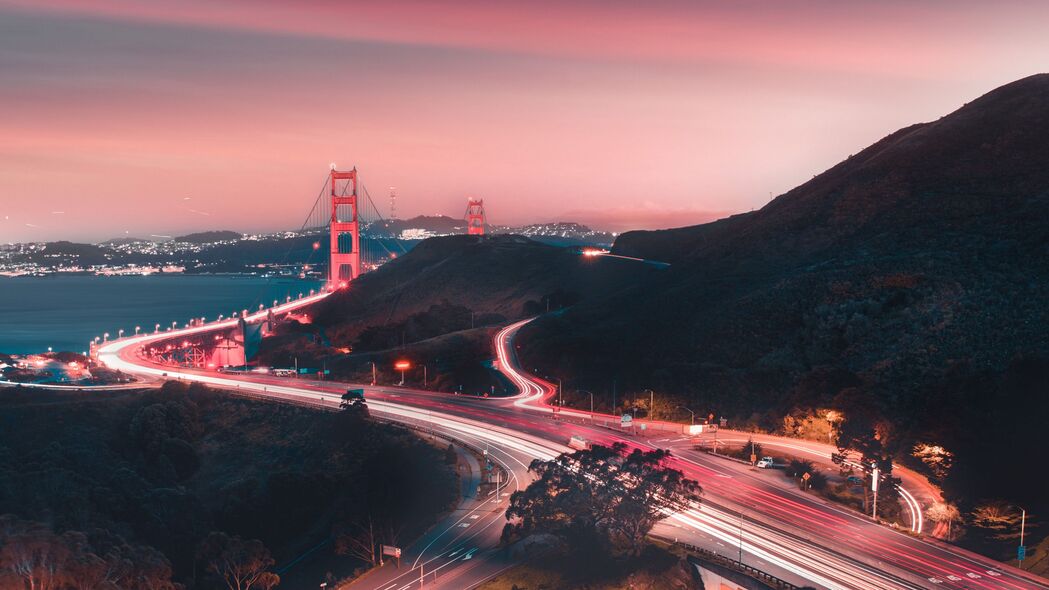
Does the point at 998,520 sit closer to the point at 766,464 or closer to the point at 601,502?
the point at 766,464

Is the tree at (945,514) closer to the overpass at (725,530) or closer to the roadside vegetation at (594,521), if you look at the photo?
the overpass at (725,530)

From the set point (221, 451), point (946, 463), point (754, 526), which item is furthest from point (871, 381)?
point (221, 451)

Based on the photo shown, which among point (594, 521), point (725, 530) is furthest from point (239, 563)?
point (725, 530)

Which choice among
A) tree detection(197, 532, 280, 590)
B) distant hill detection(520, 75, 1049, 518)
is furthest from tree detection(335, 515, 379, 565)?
distant hill detection(520, 75, 1049, 518)

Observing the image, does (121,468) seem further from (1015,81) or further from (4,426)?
(1015,81)

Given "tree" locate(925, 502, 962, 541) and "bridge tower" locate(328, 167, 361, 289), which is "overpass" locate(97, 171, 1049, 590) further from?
"bridge tower" locate(328, 167, 361, 289)

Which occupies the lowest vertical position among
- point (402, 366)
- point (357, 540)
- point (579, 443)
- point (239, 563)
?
point (239, 563)
